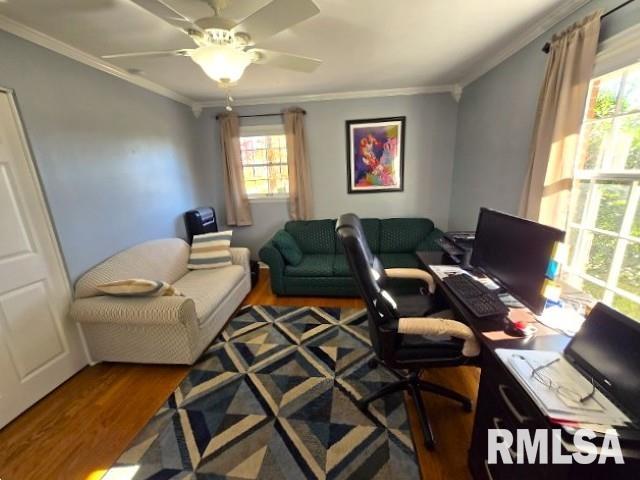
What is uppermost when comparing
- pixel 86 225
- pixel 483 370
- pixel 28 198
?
pixel 28 198

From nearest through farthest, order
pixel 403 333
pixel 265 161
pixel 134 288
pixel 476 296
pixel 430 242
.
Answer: pixel 403 333
pixel 476 296
pixel 134 288
pixel 430 242
pixel 265 161

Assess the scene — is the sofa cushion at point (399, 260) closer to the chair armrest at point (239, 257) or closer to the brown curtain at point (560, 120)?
the brown curtain at point (560, 120)

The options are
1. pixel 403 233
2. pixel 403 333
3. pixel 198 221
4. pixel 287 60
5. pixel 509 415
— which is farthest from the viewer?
pixel 403 233

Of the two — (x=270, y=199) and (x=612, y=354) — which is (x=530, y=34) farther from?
(x=270, y=199)

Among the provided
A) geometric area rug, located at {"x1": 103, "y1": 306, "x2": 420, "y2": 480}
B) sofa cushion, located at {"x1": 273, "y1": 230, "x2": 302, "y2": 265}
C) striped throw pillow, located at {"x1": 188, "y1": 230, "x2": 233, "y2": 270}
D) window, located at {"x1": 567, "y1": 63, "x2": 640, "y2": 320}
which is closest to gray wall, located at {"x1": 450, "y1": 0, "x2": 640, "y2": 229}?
window, located at {"x1": 567, "y1": 63, "x2": 640, "y2": 320}

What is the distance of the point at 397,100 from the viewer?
3402 mm

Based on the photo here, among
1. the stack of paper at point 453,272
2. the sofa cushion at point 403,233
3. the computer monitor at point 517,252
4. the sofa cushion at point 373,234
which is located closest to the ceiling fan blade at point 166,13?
the computer monitor at point 517,252

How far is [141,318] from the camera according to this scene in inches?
75.3

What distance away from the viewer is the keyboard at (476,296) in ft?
4.35

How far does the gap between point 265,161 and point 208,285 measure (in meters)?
1.97

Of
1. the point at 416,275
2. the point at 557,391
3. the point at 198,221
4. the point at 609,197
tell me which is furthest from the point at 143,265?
the point at 609,197

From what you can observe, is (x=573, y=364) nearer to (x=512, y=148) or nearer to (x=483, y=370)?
(x=483, y=370)

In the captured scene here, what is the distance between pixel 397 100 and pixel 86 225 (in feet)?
11.6

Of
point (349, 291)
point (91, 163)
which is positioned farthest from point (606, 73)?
point (91, 163)
